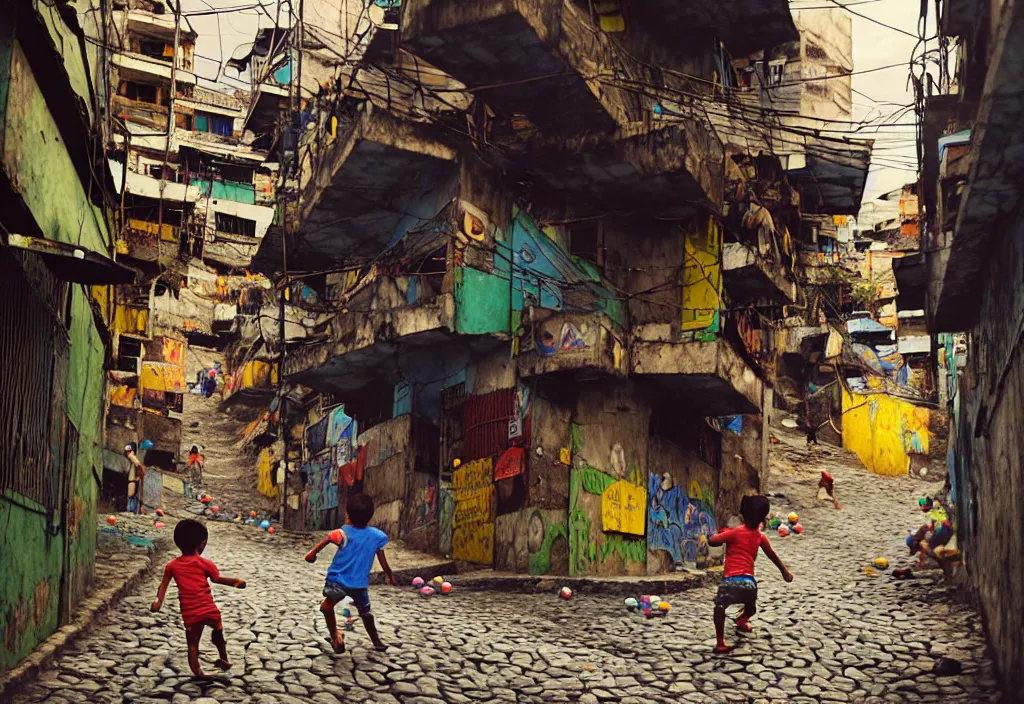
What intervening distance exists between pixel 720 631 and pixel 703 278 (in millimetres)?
10301

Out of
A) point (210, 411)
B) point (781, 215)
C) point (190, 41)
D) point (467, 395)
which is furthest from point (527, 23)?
point (190, 41)

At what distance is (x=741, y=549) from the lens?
11117mm

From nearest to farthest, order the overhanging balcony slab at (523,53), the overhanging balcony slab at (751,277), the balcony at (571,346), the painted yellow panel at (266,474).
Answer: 1. the overhanging balcony slab at (523,53)
2. the balcony at (571,346)
3. the overhanging balcony slab at (751,277)
4. the painted yellow panel at (266,474)

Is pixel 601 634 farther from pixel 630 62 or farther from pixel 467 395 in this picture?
pixel 630 62

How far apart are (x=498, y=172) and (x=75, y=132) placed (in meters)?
11.0

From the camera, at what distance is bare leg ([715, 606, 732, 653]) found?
442 inches

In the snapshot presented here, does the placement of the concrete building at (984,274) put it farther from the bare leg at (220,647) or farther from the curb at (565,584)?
the bare leg at (220,647)

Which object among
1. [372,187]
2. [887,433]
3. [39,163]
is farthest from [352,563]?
[887,433]

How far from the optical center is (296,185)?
2648cm

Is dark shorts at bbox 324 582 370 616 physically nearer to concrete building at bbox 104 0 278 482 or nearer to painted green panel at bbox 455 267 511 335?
painted green panel at bbox 455 267 511 335

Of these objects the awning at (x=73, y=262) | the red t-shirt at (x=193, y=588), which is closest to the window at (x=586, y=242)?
the red t-shirt at (x=193, y=588)

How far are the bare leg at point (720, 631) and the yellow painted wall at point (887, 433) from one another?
2622cm

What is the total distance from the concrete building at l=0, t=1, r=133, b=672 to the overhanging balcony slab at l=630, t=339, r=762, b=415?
1060 cm

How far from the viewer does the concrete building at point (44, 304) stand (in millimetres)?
7445
